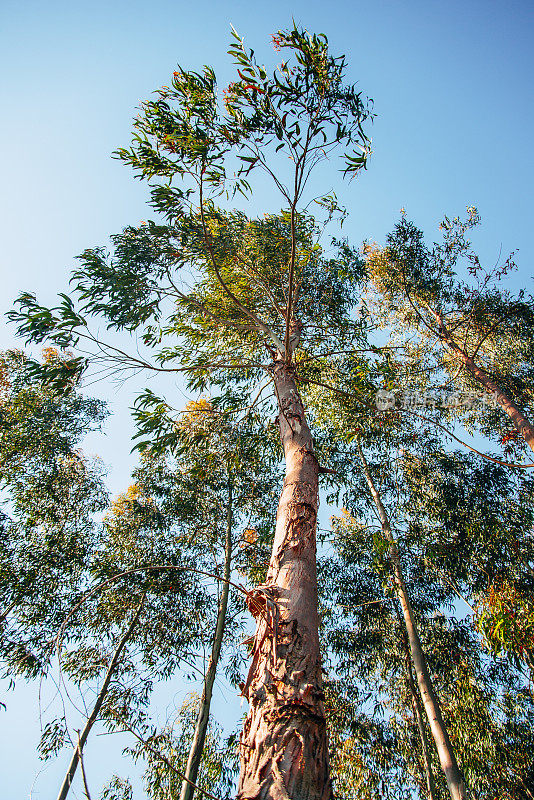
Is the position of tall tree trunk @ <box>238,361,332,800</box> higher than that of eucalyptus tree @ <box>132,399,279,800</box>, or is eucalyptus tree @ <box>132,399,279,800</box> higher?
eucalyptus tree @ <box>132,399,279,800</box>

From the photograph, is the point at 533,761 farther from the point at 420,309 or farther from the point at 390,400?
the point at 420,309

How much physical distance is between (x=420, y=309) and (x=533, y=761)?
27.3ft

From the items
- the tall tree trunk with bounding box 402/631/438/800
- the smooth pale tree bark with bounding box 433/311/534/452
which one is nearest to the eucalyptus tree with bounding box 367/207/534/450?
the smooth pale tree bark with bounding box 433/311/534/452

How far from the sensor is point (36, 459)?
6859 millimetres

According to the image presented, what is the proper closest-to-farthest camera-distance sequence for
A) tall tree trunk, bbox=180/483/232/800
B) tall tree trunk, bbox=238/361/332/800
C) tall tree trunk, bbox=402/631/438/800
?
tall tree trunk, bbox=238/361/332/800
tall tree trunk, bbox=180/483/232/800
tall tree trunk, bbox=402/631/438/800

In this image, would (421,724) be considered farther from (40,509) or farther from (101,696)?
(40,509)

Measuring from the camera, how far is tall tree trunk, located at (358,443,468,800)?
Answer: 4.13 m

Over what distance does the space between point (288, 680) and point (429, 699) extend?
14.7 feet

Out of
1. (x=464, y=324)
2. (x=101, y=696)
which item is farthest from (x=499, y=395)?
(x=101, y=696)

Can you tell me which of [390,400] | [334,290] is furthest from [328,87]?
[390,400]

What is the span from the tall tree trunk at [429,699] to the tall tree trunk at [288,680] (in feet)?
13.4

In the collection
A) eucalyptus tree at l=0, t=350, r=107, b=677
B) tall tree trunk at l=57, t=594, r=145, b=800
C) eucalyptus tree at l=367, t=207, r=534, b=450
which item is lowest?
tall tree trunk at l=57, t=594, r=145, b=800

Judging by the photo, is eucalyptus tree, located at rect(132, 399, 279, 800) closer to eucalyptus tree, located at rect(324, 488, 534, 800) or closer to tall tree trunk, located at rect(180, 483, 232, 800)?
tall tree trunk, located at rect(180, 483, 232, 800)

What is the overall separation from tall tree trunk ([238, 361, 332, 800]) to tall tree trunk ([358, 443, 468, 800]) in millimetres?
4095
